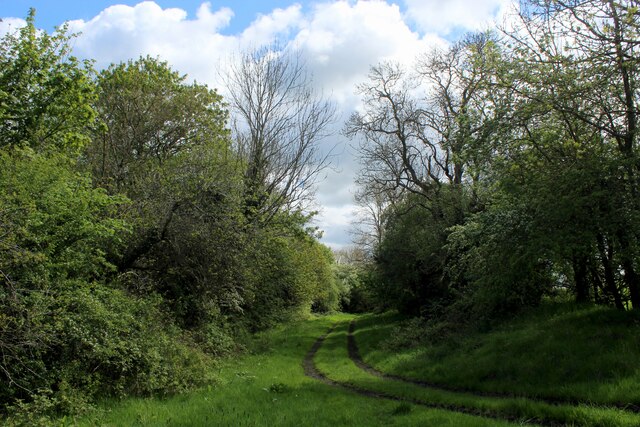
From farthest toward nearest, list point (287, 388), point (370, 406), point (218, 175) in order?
point (218, 175) → point (287, 388) → point (370, 406)

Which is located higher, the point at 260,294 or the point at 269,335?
the point at 260,294

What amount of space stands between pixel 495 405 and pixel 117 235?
11.2 meters

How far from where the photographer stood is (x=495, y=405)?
30.6 ft

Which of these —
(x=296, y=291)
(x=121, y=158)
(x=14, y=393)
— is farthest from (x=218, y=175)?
(x=296, y=291)

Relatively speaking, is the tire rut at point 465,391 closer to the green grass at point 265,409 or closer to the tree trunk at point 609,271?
the green grass at point 265,409

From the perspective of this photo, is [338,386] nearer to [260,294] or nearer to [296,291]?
[260,294]

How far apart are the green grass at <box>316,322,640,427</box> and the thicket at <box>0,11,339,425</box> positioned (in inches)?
198

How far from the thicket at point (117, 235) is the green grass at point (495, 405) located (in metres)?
5.03

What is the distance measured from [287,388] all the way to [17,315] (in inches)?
276

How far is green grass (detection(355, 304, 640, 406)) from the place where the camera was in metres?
9.62

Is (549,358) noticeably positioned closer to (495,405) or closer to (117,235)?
(495,405)

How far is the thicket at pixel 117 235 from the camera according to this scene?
909cm

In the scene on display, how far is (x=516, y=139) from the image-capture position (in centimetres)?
1280

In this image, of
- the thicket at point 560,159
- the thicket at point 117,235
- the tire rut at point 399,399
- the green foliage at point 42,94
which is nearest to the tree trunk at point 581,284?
the thicket at point 560,159
